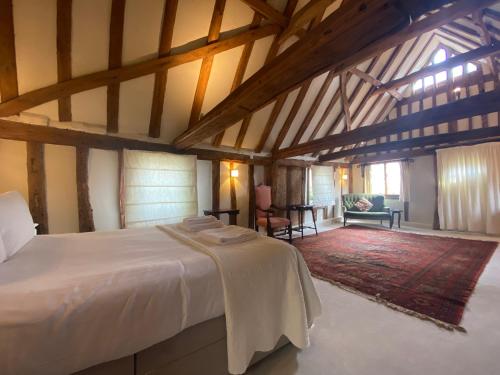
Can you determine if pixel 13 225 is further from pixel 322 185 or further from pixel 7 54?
pixel 322 185

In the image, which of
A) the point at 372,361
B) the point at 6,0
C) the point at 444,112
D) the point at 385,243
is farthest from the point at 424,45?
the point at 6,0

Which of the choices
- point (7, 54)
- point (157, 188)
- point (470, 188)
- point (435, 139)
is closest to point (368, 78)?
point (435, 139)

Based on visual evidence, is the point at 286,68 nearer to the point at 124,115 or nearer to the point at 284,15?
the point at 284,15

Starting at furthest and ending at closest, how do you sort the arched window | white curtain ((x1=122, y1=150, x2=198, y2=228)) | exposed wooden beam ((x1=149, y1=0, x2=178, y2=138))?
1. the arched window
2. white curtain ((x1=122, y1=150, x2=198, y2=228))
3. exposed wooden beam ((x1=149, y1=0, x2=178, y2=138))

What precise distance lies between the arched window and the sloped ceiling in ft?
1.14

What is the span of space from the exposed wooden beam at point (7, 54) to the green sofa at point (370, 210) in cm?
771

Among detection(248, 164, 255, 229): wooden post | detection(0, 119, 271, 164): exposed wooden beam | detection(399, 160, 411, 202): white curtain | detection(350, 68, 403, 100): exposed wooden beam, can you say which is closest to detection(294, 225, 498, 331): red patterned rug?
detection(248, 164, 255, 229): wooden post

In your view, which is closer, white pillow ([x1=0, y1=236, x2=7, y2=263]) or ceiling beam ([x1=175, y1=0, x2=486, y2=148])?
ceiling beam ([x1=175, y1=0, x2=486, y2=148])

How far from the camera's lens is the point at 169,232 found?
2221mm

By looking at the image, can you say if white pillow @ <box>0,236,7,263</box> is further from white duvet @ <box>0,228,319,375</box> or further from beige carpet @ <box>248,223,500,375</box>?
beige carpet @ <box>248,223,500,375</box>

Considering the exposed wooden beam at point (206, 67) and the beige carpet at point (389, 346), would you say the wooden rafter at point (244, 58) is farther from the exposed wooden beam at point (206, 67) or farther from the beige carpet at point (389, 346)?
the beige carpet at point (389, 346)

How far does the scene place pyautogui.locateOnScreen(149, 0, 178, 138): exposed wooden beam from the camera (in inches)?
106

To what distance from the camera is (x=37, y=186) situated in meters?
3.13

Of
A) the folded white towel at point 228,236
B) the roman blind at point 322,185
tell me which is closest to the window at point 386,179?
the roman blind at point 322,185
